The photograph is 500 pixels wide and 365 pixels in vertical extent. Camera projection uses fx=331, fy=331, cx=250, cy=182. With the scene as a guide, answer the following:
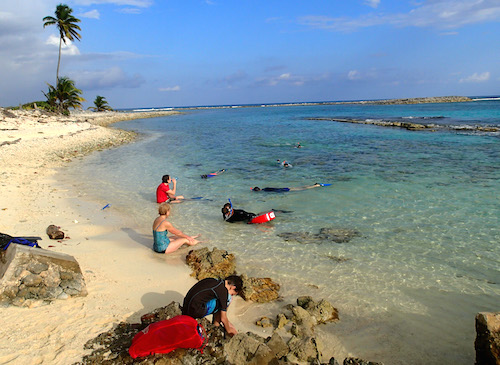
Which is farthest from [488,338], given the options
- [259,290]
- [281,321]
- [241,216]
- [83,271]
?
[241,216]

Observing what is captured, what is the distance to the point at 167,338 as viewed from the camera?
13.8 ft

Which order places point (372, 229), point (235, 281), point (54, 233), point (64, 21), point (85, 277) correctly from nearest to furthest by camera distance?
point (235, 281), point (85, 277), point (54, 233), point (372, 229), point (64, 21)

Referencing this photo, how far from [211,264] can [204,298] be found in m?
2.38

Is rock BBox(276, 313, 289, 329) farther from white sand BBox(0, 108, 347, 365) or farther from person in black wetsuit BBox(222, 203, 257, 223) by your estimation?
person in black wetsuit BBox(222, 203, 257, 223)

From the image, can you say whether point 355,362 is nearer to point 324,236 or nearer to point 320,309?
point 320,309

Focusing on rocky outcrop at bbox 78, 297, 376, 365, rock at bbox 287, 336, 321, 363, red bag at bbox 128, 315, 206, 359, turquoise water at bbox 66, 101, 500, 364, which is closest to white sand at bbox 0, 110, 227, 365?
rocky outcrop at bbox 78, 297, 376, 365

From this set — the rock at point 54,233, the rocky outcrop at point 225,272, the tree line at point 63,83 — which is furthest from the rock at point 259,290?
the tree line at point 63,83

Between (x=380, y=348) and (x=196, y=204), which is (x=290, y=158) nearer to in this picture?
(x=196, y=204)

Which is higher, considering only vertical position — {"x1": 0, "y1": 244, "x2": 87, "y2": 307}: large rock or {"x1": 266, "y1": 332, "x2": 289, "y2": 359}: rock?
{"x1": 0, "y1": 244, "x2": 87, "y2": 307}: large rock

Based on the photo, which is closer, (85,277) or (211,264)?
(85,277)

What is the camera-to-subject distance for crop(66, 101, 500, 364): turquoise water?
5.50 m

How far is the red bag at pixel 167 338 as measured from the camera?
13.7 ft

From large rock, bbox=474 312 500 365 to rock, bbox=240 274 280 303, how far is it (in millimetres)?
3190

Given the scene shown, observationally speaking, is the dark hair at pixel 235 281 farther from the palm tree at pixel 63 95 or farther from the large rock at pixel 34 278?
the palm tree at pixel 63 95
